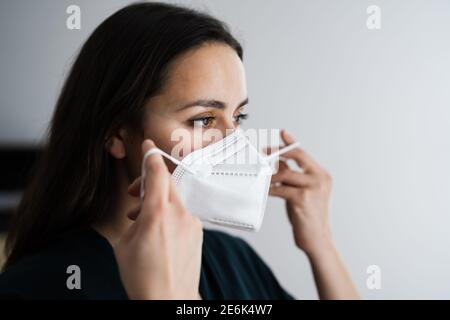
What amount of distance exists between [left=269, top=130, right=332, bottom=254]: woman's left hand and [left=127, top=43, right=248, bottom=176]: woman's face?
0.29 m

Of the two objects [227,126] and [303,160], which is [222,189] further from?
[303,160]

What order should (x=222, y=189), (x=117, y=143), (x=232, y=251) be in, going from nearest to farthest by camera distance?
(x=222, y=189) → (x=117, y=143) → (x=232, y=251)

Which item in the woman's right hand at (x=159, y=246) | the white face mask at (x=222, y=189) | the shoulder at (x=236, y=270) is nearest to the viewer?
the woman's right hand at (x=159, y=246)

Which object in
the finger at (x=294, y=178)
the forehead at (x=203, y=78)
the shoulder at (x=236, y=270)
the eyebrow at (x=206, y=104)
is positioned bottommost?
the shoulder at (x=236, y=270)

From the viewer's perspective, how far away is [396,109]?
1.29 meters

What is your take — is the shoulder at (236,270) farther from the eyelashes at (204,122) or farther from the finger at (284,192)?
the eyelashes at (204,122)

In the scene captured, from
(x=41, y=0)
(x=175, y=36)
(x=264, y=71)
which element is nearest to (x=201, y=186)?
(x=175, y=36)

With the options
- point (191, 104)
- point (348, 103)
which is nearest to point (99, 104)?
point (191, 104)

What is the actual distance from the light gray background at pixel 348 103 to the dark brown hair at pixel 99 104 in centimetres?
33

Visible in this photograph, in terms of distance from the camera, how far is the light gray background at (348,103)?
3.91 feet

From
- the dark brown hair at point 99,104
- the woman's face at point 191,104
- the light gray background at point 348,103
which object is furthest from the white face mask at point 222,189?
the light gray background at point 348,103

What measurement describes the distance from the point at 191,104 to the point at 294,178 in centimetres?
41

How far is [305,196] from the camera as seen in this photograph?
117cm

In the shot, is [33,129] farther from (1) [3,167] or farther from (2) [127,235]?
(2) [127,235]
